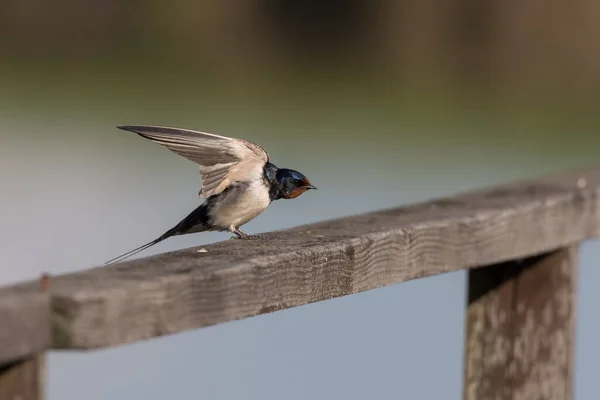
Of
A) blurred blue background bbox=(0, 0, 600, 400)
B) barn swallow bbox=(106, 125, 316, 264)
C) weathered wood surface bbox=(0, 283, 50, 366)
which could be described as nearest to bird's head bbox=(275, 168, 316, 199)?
barn swallow bbox=(106, 125, 316, 264)

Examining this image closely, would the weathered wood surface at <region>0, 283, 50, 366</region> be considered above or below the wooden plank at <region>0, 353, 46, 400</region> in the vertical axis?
above

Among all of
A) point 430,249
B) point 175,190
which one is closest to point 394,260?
point 430,249

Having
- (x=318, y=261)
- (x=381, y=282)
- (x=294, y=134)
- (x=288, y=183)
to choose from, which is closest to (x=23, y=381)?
(x=318, y=261)

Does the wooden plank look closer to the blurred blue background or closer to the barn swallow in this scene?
the barn swallow

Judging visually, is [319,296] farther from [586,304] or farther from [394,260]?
[586,304]

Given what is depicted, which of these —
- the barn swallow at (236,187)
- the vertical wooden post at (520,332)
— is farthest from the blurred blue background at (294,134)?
the vertical wooden post at (520,332)

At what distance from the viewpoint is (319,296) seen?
87.4 inches

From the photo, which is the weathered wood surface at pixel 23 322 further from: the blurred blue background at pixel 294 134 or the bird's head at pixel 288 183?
the blurred blue background at pixel 294 134

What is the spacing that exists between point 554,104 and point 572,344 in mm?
13511

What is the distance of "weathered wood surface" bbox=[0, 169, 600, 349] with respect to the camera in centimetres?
165

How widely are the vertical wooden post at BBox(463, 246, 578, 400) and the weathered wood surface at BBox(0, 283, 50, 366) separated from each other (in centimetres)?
158

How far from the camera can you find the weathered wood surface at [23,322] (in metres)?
1.47

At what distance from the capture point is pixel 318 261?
2213 millimetres

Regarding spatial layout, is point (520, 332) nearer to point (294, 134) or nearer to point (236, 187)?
point (236, 187)
